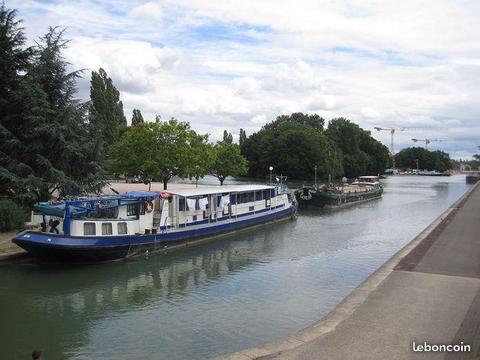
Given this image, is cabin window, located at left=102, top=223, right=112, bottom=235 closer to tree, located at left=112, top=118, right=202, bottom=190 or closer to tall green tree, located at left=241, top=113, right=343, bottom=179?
tree, located at left=112, top=118, right=202, bottom=190

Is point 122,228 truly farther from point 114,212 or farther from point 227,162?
point 227,162

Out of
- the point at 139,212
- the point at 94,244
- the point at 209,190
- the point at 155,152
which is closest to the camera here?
the point at 94,244

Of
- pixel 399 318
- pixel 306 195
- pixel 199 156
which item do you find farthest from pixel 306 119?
pixel 399 318

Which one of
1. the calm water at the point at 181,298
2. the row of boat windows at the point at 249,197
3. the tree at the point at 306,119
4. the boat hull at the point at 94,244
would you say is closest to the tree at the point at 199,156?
the row of boat windows at the point at 249,197

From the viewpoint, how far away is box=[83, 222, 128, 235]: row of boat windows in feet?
83.8

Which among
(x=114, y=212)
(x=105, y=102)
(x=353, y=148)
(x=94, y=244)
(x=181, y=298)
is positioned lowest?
(x=181, y=298)

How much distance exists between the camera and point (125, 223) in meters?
27.2

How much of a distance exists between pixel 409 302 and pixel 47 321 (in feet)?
39.1

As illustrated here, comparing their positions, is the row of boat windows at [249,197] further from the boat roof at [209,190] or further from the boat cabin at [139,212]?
the boat roof at [209,190]

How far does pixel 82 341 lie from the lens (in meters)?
15.6

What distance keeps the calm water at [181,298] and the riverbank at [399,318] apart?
2528 mm

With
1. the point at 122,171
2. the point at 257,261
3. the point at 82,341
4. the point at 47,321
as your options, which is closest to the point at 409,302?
the point at 82,341

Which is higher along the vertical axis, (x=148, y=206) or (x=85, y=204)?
(x=85, y=204)

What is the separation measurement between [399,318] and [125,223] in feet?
56.1
